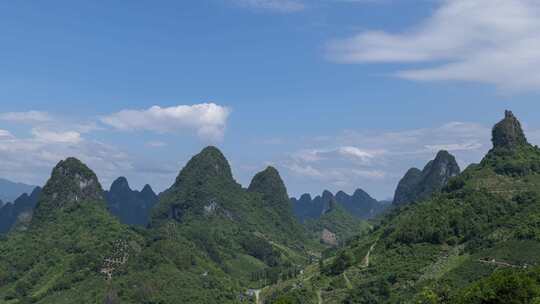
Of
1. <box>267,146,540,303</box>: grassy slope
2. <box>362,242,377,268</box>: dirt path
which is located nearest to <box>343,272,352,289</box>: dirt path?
<box>267,146,540,303</box>: grassy slope

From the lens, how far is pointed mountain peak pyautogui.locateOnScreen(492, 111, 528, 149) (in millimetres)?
175250

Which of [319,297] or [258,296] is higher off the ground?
[319,297]

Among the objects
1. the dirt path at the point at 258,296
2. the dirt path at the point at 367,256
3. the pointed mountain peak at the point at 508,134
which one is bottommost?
the dirt path at the point at 258,296

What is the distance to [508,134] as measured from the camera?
176375mm

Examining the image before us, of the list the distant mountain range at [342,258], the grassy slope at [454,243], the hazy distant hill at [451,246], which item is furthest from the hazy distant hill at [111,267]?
the grassy slope at [454,243]

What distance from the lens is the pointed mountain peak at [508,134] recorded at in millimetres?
175250

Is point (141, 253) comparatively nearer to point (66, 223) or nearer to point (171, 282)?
point (171, 282)

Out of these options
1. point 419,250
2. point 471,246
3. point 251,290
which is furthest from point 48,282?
point 471,246

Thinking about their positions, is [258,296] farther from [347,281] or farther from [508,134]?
[508,134]

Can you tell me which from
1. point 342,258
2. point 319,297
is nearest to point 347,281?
point 319,297

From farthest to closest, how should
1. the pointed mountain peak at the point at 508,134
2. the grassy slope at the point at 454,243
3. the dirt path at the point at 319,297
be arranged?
the pointed mountain peak at the point at 508,134 < the dirt path at the point at 319,297 < the grassy slope at the point at 454,243

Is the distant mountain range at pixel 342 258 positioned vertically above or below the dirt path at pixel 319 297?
above

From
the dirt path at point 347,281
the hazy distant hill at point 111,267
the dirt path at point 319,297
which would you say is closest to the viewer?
the dirt path at point 319,297

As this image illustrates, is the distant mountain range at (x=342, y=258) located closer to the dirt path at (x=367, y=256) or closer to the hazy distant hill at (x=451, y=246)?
the dirt path at (x=367, y=256)
